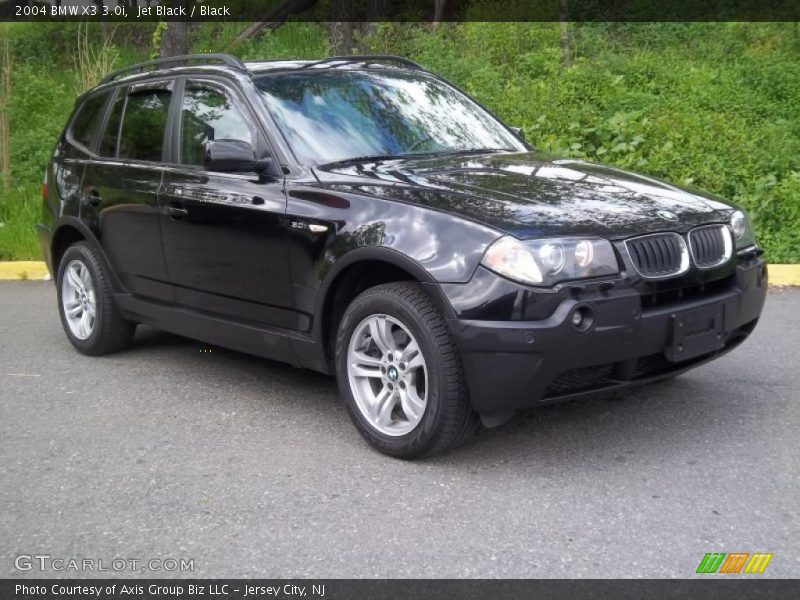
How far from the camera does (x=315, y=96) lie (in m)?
5.37

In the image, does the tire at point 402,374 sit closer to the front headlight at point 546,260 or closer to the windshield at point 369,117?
the front headlight at point 546,260

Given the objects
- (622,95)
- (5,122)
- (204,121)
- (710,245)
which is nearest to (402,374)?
(710,245)

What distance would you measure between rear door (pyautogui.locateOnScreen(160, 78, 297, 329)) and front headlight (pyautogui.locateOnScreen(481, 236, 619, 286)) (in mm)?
1266

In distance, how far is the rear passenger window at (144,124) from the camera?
19.4 ft

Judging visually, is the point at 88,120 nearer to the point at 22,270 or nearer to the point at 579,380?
the point at 22,270

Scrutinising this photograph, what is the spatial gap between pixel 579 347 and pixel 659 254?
0.61 meters

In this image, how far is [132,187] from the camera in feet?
19.2


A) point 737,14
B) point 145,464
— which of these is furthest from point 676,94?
point 145,464

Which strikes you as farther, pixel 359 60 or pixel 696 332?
pixel 359 60

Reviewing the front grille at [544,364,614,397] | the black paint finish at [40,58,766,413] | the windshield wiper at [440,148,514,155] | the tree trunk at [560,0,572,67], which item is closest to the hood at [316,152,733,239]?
the black paint finish at [40,58,766,413]

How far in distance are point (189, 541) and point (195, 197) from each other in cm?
223

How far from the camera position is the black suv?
4.00m

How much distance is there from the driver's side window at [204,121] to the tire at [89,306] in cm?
116

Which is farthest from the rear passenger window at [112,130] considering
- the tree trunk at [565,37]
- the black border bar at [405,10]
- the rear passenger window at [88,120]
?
the black border bar at [405,10]
